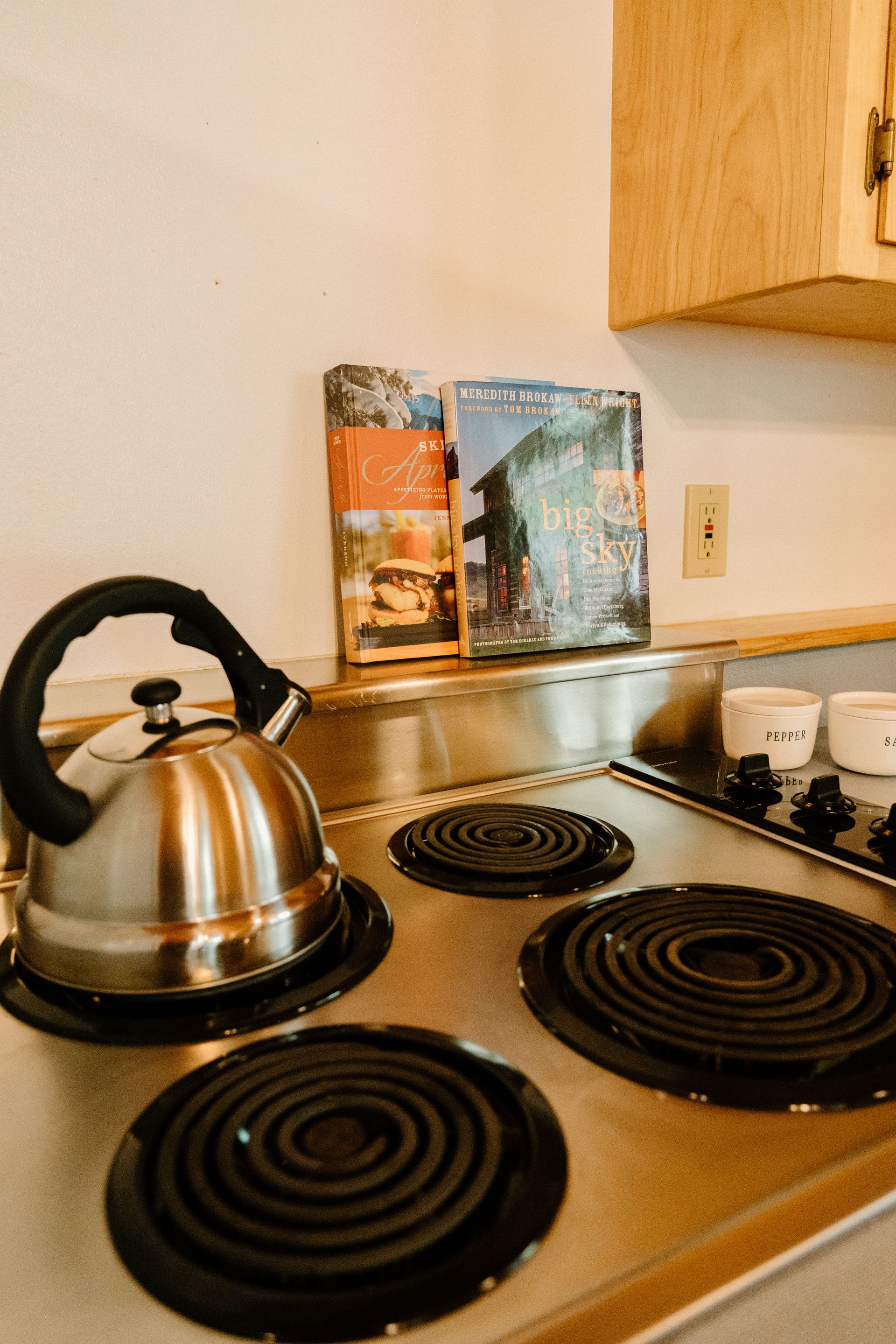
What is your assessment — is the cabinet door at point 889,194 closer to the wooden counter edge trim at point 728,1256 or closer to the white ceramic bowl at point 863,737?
the white ceramic bowl at point 863,737

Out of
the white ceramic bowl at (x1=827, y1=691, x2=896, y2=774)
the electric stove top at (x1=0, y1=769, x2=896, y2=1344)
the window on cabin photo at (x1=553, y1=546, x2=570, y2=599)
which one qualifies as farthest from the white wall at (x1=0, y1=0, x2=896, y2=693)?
the electric stove top at (x1=0, y1=769, x2=896, y2=1344)

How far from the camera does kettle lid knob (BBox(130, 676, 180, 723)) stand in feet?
1.86

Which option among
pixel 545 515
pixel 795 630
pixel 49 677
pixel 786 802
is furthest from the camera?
pixel 795 630

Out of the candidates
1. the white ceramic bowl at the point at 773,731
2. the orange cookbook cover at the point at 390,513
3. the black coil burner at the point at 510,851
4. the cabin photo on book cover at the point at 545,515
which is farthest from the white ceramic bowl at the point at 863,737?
the orange cookbook cover at the point at 390,513

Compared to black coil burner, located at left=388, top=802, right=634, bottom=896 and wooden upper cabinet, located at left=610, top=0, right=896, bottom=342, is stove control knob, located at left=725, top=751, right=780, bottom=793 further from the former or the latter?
wooden upper cabinet, located at left=610, top=0, right=896, bottom=342

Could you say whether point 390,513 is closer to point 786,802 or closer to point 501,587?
point 501,587

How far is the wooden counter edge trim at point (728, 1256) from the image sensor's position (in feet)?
1.14

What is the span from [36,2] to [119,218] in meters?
0.18

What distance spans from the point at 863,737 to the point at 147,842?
81 cm

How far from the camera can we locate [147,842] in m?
0.52

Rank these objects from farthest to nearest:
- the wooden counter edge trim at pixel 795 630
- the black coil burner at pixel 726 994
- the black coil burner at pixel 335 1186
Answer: the wooden counter edge trim at pixel 795 630
the black coil burner at pixel 726 994
the black coil burner at pixel 335 1186

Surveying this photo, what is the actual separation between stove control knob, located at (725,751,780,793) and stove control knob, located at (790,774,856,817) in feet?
0.16

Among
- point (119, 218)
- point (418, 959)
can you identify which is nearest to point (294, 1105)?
point (418, 959)

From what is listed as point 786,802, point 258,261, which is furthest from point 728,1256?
point 258,261
